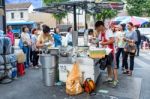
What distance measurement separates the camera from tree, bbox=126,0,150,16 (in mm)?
36562

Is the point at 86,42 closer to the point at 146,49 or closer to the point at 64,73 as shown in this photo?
the point at 64,73

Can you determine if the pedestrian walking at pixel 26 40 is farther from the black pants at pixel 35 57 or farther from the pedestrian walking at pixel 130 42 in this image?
the pedestrian walking at pixel 130 42

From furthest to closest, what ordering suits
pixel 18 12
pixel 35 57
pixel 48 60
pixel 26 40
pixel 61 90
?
pixel 18 12 → pixel 35 57 → pixel 26 40 → pixel 48 60 → pixel 61 90

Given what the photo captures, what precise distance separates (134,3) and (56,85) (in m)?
30.2

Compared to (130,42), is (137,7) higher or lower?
higher

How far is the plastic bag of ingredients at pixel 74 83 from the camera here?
743 centimetres

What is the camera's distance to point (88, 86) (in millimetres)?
7598

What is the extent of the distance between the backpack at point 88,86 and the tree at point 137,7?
99.3 feet

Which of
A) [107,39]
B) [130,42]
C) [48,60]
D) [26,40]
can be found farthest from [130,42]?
[26,40]

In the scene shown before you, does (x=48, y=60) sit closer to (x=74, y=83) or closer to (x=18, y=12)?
(x=74, y=83)

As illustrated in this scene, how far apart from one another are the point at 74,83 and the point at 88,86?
0.42 metres

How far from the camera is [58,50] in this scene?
27.1ft

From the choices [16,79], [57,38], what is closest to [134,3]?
[57,38]

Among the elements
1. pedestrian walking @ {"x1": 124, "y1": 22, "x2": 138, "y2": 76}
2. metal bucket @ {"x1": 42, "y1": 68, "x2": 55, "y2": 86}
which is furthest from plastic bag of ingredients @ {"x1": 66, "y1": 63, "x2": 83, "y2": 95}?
pedestrian walking @ {"x1": 124, "y1": 22, "x2": 138, "y2": 76}
